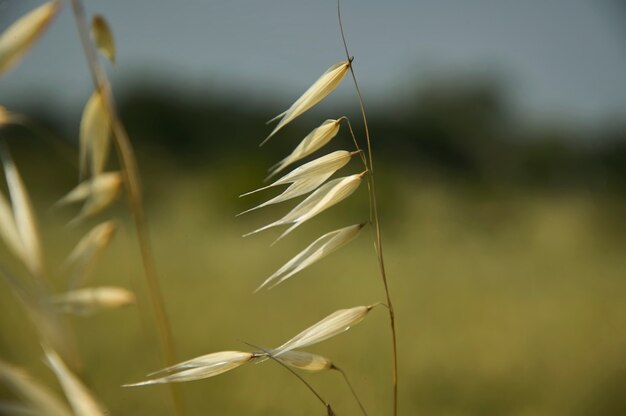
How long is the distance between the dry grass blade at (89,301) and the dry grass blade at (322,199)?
0.36 ft

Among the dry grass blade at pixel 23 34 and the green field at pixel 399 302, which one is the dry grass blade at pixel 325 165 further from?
the green field at pixel 399 302

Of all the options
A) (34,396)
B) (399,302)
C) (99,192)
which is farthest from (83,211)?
(399,302)

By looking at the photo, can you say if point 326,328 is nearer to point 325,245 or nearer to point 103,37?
point 325,245

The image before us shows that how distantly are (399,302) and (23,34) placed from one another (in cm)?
39

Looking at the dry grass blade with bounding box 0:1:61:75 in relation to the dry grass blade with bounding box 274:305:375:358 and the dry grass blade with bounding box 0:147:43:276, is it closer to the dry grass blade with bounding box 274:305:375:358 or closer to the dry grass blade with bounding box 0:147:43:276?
the dry grass blade with bounding box 0:147:43:276

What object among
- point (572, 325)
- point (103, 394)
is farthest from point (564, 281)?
point (103, 394)

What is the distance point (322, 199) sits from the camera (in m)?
0.24

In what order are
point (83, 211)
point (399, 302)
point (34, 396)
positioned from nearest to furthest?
point (34, 396), point (83, 211), point (399, 302)

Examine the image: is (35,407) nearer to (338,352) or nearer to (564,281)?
(338,352)

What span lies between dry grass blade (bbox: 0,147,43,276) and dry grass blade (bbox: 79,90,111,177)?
0.04 metres

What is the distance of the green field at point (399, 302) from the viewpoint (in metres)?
0.49

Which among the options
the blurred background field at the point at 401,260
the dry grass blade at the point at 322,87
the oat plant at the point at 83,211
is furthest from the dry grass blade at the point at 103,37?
the blurred background field at the point at 401,260

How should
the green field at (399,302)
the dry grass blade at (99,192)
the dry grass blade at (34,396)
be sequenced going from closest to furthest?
1. the dry grass blade at (34,396)
2. the dry grass blade at (99,192)
3. the green field at (399,302)

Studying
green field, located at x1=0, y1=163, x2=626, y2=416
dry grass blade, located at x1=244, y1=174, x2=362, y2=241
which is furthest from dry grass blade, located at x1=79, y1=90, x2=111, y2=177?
green field, located at x1=0, y1=163, x2=626, y2=416
